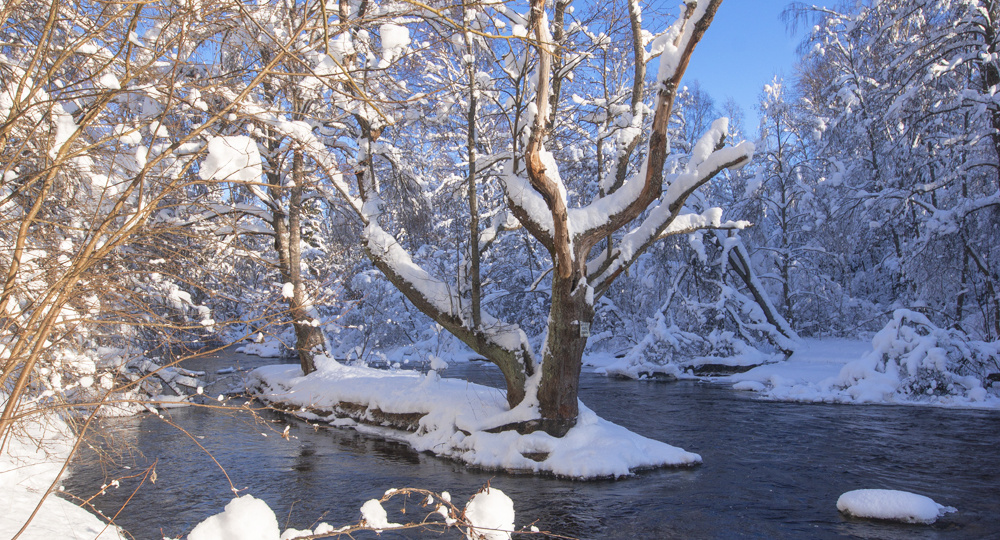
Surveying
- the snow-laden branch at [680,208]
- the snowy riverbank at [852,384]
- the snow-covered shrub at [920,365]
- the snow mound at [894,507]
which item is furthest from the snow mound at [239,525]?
the snow-covered shrub at [920,365]

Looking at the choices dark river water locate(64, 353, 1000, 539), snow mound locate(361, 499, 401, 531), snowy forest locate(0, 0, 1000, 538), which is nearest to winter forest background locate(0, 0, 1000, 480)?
snowy forest locate(0, 0, 1000, 538)

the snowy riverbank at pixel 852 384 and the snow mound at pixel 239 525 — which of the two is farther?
the snowy riverbank at pixel 852 384

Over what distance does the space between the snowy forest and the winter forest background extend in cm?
6

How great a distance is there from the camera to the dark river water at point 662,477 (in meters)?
6.03

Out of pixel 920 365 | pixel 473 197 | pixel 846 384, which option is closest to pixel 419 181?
pixel 473 197

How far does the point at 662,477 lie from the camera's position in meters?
7.77

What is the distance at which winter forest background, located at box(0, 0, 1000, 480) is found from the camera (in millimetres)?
2553

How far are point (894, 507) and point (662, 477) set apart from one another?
2.53 metres

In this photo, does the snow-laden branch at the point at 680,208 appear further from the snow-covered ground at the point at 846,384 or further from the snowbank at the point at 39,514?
the snow-covered ground at the point at 846,384

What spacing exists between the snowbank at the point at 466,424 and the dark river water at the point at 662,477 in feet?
0.75

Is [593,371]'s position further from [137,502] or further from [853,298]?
[137,502]

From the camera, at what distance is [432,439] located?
9664mm

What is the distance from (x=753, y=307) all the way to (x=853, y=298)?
514 centimetres

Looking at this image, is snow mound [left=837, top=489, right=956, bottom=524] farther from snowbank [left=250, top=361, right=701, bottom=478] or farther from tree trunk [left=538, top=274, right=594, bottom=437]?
tree trunk [left=538, top=274, right=594, bottom=437]
